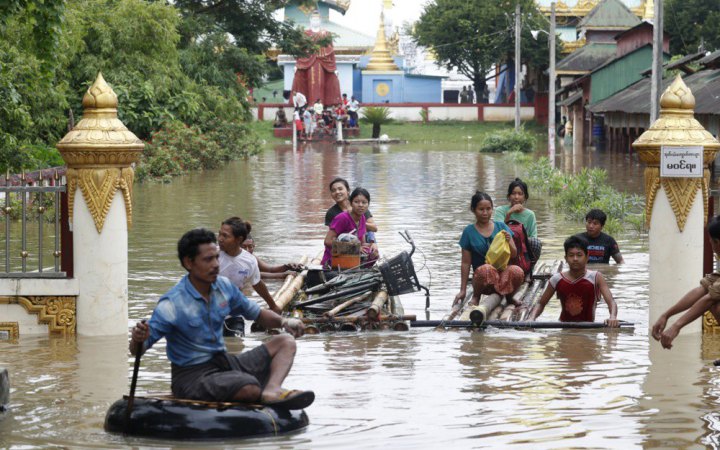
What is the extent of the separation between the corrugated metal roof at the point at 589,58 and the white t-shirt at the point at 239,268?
5191cm

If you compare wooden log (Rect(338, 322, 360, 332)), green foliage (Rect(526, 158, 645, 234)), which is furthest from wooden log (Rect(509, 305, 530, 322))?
green foliage (Rect(526, 158, 645, 234))

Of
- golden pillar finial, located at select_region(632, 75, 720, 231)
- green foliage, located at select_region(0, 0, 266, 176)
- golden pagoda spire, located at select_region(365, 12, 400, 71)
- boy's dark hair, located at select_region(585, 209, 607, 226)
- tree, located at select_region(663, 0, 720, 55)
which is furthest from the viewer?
golden pagoda spire, located at select_region(365, 12, 400, 71)

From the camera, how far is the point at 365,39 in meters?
83.9

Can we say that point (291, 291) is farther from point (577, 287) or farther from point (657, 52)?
point (657, 52)

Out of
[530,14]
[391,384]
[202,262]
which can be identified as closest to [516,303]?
[391,384]

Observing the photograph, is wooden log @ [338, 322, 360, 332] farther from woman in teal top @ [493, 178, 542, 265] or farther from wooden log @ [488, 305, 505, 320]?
woman in teal top @ [493, 178, 542, 265]

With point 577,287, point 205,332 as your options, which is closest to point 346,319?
point 577,287

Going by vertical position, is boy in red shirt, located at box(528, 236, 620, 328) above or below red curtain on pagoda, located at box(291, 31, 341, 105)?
below

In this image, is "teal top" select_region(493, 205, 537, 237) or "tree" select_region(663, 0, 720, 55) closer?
"teal top" select_region(493, 205, 537, 237)

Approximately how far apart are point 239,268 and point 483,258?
2641 mm

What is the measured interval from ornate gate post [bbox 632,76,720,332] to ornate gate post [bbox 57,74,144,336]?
4.54m

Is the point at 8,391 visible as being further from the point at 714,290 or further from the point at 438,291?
the point at 438,291

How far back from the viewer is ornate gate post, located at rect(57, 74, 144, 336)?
37.3ft

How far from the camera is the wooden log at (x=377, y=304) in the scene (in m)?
11.6
